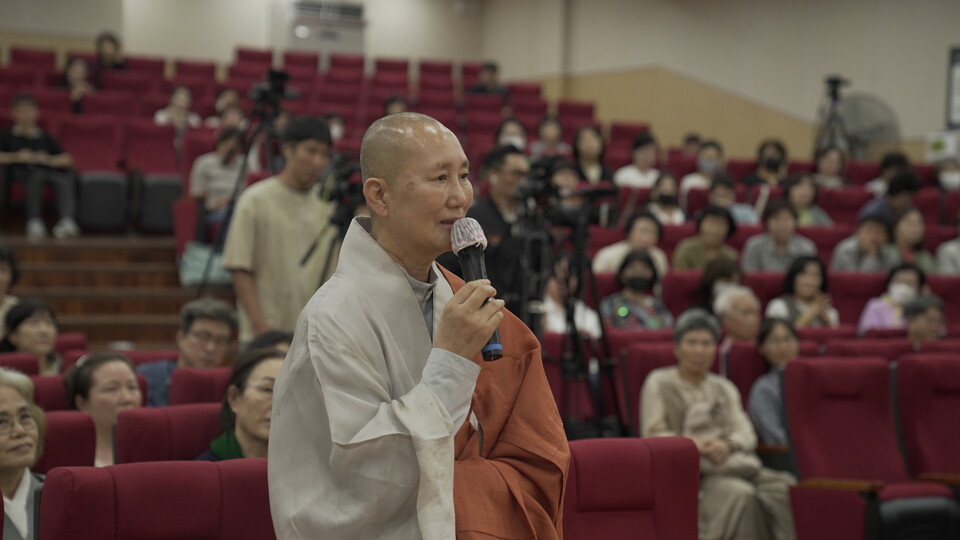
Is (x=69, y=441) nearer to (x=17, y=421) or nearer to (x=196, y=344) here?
(x=17, y=421)

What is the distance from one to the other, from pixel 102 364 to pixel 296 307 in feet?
2.42

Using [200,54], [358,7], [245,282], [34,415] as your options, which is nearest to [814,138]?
[358,7]

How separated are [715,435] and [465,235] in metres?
2.65

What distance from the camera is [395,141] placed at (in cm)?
161

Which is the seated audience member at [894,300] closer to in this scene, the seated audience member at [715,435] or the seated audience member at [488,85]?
the seated audience member at [715,435]

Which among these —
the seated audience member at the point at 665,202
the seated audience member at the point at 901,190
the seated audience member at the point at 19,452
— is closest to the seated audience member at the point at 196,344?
the seated audience member at the point at 19,452

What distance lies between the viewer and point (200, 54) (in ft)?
43.0

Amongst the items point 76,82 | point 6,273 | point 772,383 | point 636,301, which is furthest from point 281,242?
point 76,82

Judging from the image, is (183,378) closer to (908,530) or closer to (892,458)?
(908,530)

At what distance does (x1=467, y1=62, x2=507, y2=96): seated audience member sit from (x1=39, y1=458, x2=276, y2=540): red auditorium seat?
29.3ft

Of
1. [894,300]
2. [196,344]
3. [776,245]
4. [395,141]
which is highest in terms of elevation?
[395,141]

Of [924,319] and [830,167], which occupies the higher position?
[830,167]

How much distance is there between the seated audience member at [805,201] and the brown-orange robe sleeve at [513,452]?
6.16 m

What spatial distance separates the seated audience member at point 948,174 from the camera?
8.90 metres
